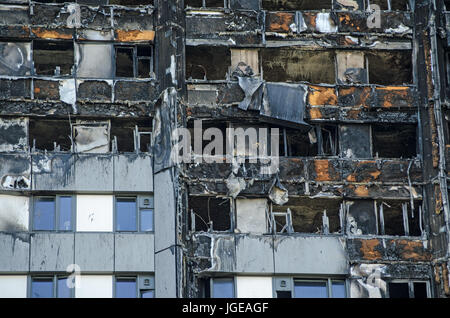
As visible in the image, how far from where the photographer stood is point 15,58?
52.8m

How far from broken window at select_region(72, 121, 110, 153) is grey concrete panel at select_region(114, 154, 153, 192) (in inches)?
40.1

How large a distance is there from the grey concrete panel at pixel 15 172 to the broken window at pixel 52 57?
13.6 feet

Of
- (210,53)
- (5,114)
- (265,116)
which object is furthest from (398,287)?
(5,114)

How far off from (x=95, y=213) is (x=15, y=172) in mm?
3186

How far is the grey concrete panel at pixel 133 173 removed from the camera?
51.0 m

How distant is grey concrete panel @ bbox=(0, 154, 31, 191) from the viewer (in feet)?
166

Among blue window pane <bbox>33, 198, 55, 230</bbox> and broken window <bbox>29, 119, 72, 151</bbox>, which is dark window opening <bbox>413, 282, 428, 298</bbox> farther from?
broken window <bbox>29, 119, 72, 151</bbox>

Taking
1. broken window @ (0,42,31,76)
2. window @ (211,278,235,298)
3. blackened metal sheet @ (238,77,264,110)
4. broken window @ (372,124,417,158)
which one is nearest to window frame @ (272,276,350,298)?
window @ (211,278,235,298)

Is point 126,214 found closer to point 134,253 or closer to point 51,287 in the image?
point 134,253

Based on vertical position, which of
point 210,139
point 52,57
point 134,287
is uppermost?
point 52,57

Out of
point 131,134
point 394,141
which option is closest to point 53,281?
point 131,134

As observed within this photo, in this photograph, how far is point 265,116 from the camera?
5238cm

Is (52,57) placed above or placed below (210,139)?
above

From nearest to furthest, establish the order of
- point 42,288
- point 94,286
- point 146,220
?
point 42,288
point 94,286
point 146,220
